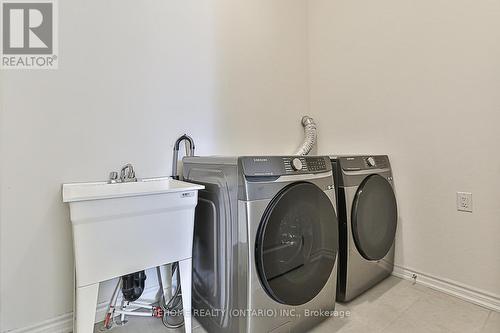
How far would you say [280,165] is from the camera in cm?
118

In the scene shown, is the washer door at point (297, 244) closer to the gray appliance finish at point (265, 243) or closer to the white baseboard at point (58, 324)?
the gray appliance finish at point (265, 243)

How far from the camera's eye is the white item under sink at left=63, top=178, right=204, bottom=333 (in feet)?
3.32

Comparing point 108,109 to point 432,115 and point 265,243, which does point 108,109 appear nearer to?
point 265,243

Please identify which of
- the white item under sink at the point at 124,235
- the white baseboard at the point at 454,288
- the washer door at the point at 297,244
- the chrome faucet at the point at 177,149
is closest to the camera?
the white item under sink at the point at 124,235

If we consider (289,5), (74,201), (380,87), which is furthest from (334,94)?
(74,201)

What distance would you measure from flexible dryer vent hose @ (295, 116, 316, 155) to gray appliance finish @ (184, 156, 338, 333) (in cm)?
82

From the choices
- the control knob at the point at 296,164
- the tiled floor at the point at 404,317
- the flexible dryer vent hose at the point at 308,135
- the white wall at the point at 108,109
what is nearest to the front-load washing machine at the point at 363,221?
the tiled floor at the point at 404,317

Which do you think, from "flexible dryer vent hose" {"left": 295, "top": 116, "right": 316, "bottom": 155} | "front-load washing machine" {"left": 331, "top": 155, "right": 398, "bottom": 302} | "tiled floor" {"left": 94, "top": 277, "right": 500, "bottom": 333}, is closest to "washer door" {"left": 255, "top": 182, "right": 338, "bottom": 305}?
"front-load washing machine" {"left": 331, "top": 155, "right": 398, "bottom": 302}

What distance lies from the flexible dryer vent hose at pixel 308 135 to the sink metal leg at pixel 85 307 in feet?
5.56

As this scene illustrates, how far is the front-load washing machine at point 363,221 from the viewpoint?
1.52 m

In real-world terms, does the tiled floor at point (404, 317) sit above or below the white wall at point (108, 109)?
below

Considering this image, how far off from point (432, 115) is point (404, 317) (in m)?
1.22

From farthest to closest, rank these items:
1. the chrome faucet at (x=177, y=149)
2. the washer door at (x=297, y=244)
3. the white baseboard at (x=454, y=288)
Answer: the chrome faucet at (x=177, y=149), the white baseboard at (x=454, y=288), the washer door at (x=297, y=244)

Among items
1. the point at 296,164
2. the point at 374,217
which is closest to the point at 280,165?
the point at 296,164
